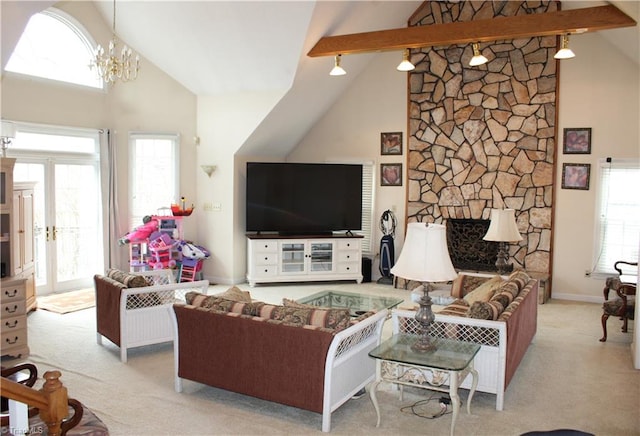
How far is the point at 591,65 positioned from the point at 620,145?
1.24 metres

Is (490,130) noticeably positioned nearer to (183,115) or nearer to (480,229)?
(480,229)

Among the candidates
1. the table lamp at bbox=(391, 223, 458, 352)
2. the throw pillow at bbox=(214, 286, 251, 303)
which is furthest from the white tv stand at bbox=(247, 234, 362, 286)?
the table lamp at bbox=(391, 223, 458, 352)

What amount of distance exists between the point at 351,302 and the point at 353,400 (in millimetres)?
2155

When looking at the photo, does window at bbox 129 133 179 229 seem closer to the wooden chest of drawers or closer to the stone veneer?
the wooden chest of drawers

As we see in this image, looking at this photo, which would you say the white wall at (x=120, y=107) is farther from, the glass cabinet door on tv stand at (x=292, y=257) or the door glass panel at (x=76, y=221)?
the glass cabinet door on tv stand at (x=292, y=257)

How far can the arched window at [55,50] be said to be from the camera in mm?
7395

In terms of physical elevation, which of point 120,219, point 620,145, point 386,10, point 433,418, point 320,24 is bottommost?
point 433,418

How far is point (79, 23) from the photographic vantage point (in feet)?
26.2

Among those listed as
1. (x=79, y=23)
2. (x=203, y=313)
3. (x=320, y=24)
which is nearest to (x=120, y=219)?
(x=79, y=23)

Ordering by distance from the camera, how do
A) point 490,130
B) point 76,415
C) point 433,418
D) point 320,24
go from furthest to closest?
point 490,130 → point 320,24 → point 433,418 → point 76,415

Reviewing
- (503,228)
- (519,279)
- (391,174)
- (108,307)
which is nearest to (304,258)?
(391,174)

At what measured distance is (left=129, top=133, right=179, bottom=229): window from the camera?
8.81 metres

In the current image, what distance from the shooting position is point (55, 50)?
25.5 ft

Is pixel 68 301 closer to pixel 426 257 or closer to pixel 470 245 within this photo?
pixel 426 257
